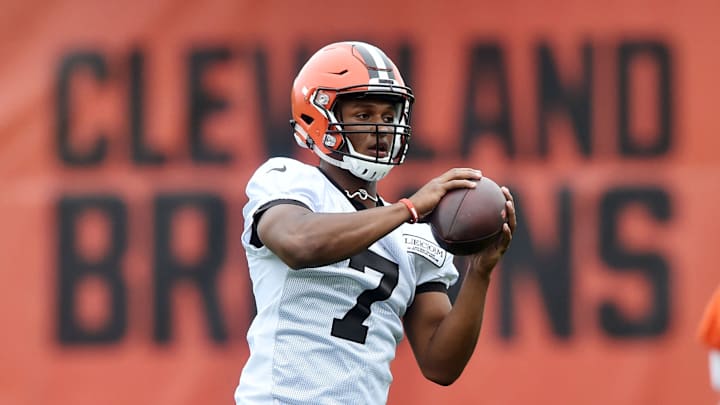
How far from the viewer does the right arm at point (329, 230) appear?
338cm

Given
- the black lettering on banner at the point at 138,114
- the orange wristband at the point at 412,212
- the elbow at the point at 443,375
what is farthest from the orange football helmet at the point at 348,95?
the black lettering on banner at the point at 138,114

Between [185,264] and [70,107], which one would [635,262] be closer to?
[185,264]

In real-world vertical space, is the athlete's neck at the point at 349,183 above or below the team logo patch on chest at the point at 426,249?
above

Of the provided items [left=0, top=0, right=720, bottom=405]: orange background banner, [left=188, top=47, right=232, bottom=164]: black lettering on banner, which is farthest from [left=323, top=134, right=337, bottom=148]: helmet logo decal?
[left=188, top=47, right=232, bottom=164]: black lettering on banner

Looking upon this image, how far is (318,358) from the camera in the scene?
362 centimetres

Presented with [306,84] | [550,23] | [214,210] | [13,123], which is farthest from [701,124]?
[13,123]

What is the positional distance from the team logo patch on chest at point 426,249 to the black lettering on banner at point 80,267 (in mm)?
2343

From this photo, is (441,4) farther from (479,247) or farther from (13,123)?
(479,247)

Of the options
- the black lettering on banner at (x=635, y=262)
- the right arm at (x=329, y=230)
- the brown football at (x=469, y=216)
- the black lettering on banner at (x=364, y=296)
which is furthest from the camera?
the black lettering on banner at (x=635, y=262)

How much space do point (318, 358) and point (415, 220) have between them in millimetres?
513

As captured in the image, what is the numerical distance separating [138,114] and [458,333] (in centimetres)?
254

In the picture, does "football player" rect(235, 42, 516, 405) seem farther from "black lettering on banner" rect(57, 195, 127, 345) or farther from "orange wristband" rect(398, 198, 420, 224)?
"black lettering on banner" rect(57, 195, 127, 345)

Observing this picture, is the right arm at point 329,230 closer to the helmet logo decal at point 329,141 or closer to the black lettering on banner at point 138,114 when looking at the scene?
the helmet logo decal at point 329,141

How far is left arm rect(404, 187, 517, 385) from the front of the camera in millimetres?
3812
